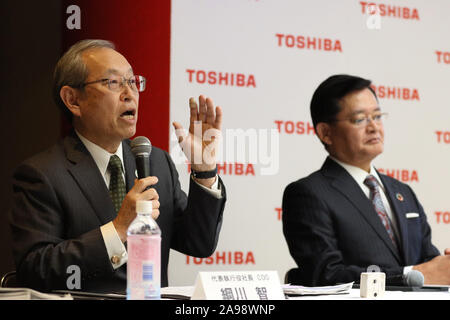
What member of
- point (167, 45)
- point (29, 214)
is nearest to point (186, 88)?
point (167, 45)

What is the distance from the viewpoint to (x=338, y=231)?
317 cm

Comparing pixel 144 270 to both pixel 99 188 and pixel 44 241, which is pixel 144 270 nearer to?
pixel 44 241

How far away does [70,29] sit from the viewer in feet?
11.4

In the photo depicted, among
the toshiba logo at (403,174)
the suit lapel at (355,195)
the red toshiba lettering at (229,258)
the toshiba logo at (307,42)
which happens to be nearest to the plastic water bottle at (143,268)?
the suit lapel at (355,195)

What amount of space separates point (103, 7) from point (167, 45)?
0.38m

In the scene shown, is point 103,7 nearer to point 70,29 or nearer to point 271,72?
point 70,29

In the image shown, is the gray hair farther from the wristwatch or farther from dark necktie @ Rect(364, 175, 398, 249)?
dark necktie @ Rect(364, 175, 398, 249)

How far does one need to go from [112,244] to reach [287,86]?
6.82ft

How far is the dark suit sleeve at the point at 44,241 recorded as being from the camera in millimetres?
2131

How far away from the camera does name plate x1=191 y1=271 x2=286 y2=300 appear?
1.58m

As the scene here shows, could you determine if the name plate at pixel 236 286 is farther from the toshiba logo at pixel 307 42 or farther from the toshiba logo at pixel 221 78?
the toshiba logo at pixel 307 42

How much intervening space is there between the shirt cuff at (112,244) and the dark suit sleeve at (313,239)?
115 centimetres

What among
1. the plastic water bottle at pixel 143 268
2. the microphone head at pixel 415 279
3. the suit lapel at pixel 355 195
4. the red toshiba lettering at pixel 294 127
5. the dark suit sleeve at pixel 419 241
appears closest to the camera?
the plastic water bottle at pixel 143 268

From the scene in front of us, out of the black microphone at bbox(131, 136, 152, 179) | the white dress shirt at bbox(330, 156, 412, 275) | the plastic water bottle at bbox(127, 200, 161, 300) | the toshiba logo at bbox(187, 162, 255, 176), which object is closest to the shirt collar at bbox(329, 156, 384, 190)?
the white dress shirt at bbox(330, 156, 412, 275)
